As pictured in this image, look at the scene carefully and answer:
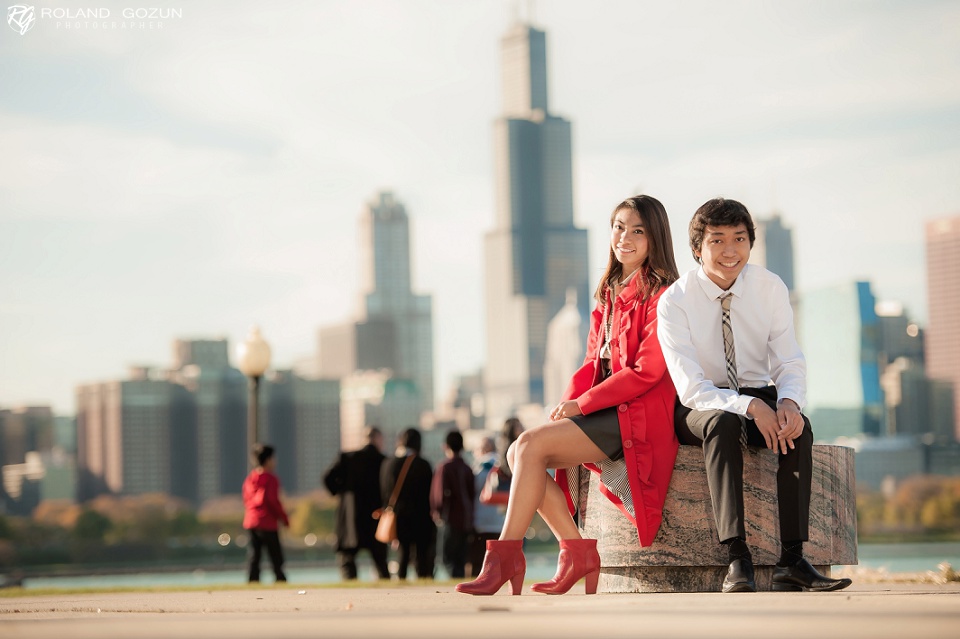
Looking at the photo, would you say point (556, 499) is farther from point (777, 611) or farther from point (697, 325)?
point (777, 611)

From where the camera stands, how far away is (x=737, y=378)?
21.8 ft

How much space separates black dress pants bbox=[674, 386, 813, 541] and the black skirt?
0.40m

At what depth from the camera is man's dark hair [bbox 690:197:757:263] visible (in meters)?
6.71

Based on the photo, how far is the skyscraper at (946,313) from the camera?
7515 inches

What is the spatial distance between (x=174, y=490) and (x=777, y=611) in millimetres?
155619

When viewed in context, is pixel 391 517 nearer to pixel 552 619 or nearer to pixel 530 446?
pixel 530 446

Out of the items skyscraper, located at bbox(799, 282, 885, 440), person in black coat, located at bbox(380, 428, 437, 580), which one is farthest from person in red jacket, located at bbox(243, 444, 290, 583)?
skyscraper, located at bbox(799, 282, 885, 440)

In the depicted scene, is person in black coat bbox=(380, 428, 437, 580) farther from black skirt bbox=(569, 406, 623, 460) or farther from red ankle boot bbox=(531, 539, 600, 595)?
black skirt bbox=(569, 406, 623, 460)

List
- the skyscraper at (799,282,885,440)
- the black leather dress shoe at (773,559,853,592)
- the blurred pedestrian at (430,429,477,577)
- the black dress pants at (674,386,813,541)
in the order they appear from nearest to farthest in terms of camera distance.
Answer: the black leather dress shoe at (773,559,853,592)
the black dress pants at (674,386,813,541)
the blurred pedestrian at (430,429,477,577)
the skyscraper at (799,282,885,440)

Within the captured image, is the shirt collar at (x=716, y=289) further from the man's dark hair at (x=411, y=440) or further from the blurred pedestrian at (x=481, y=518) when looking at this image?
the blurred pedestrian at (x=481, y=518)

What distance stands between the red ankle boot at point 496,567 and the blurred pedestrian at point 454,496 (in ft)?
24.8

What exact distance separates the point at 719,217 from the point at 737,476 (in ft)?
3.92

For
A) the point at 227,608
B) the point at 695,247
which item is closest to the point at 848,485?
the point at 695,247

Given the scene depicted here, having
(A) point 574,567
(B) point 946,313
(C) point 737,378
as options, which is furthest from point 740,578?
(B) point 946,313
